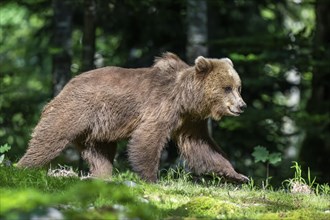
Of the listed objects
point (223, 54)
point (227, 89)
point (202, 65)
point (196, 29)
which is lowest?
point (227, 89)

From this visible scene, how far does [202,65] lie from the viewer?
10.5 m

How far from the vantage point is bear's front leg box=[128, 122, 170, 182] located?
9953 mm

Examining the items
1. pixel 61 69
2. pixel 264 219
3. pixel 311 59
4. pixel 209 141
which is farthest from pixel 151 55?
pixel 264 219

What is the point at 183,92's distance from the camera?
1042 cm

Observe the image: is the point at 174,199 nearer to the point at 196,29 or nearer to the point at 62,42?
the point at 196,29

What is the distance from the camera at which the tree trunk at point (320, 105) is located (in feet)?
47.9

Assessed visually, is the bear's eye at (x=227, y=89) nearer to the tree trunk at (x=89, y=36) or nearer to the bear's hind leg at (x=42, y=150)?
the bear's hind leg at (x=42, y=150)

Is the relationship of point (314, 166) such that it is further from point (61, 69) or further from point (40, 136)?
point (40, 136)

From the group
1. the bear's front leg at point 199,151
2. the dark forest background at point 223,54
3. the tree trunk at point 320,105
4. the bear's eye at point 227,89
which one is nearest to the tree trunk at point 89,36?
the dark forest background at point 223,54

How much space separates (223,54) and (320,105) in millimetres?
2322

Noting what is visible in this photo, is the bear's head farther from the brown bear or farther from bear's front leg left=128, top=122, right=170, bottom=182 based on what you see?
bear's front leg left=128, top=122, right=170, bottom=182

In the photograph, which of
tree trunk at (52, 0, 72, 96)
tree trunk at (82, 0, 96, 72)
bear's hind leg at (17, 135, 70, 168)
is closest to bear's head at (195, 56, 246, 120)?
bear's hind leg at (17, 135, 70, 168)

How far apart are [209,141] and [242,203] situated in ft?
10.3

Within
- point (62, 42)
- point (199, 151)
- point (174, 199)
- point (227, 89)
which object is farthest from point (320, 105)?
point (174, 199)
